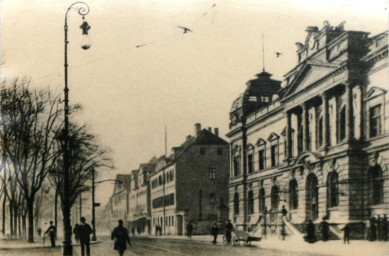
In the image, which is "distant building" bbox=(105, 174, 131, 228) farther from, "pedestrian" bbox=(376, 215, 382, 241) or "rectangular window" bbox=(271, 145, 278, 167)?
"pedestrian" bbox=(376, 215, 382, 241)

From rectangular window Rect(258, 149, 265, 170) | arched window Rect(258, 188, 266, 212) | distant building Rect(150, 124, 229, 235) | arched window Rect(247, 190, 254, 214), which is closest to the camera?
arched window Rect(258, 188, 266, 212)

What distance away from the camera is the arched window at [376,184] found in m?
27.9

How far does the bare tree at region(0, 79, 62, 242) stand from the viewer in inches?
1000

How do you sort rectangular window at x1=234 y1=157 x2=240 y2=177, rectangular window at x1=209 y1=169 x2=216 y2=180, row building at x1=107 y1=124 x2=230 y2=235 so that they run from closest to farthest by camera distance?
rectangular window at x1=234 y1=157 x2=240 y2=177 → row building at x1=107 y1=124 x2=230 y2=235 → rectangular window at x1=209 y1=169 x2=216 y2=180

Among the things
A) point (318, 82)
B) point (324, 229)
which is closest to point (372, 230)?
point (324, 229)

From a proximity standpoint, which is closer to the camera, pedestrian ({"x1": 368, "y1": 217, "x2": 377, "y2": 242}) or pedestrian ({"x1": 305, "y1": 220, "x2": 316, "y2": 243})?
pedestrian ({"x1": 368, "y1": 217, "x2": 377, "y2": 242})

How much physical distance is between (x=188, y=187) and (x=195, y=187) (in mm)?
1681

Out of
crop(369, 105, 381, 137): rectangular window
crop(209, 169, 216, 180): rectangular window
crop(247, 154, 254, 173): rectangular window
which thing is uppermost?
crop(369, 105, 381, 137): rectangular window

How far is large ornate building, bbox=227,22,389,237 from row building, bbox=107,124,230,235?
5.91 meters

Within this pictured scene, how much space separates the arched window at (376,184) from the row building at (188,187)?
769 inches

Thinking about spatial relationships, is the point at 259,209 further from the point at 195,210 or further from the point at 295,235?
the point at 195,210

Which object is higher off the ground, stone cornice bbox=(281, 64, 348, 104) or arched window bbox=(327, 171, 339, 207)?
stone cornice bbox=(281, 64, 348, 104)

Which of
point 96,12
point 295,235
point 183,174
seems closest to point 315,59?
point 295,235

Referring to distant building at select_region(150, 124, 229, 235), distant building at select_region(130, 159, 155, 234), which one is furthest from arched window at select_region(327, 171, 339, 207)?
distant building at select_region(130, 159, 155, 234)
